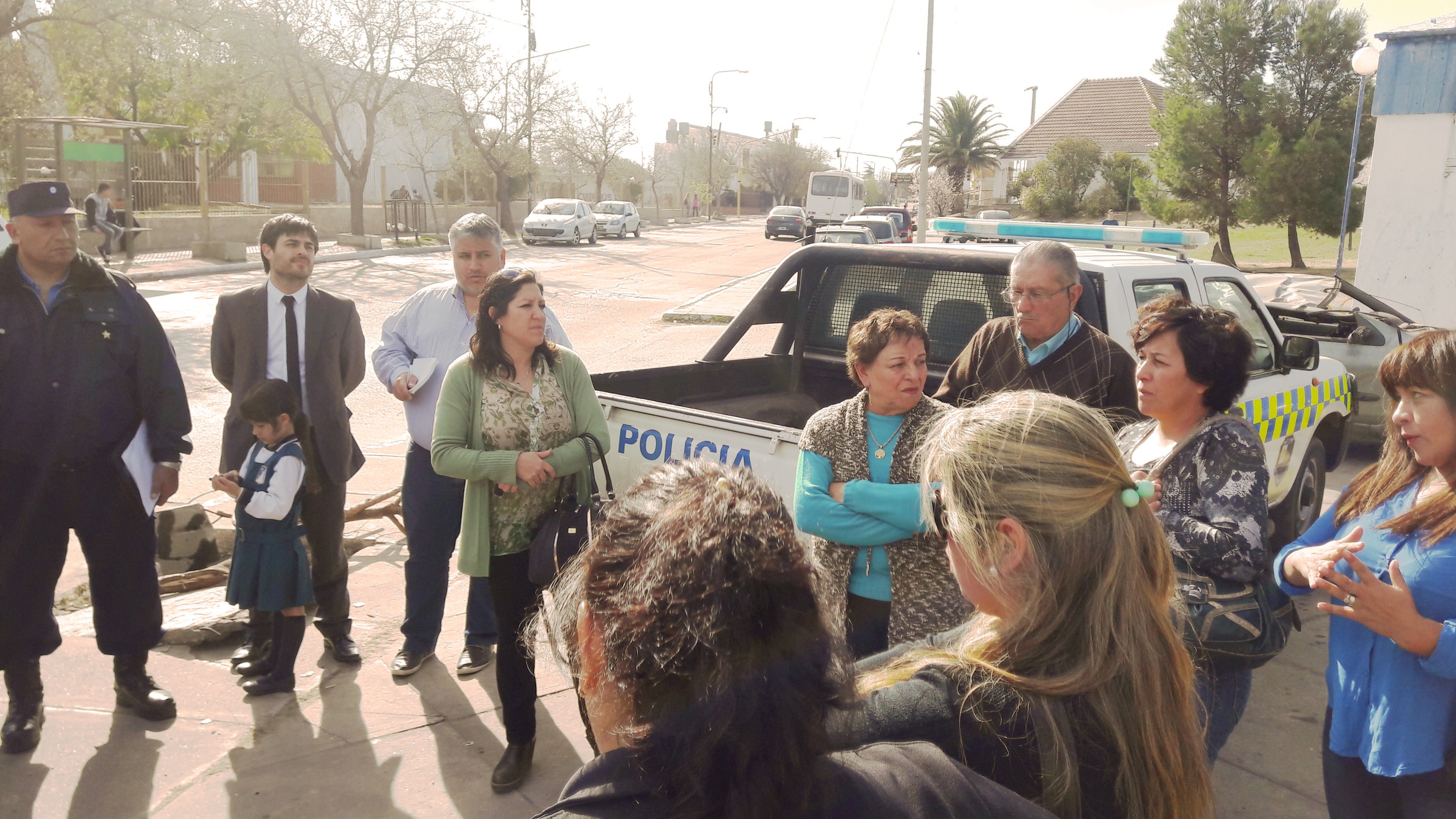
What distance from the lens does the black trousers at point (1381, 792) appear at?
2.25 metres

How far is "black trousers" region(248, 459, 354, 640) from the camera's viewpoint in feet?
14.6

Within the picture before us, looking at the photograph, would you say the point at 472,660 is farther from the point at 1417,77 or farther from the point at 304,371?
the point at 1417,77

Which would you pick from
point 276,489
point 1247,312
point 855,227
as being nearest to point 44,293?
point 276,489

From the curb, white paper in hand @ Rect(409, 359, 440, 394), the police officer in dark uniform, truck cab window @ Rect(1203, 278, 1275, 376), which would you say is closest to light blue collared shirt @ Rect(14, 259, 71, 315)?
the police officer in dark uniform

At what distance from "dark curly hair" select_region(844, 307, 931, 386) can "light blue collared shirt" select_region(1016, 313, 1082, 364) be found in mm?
774

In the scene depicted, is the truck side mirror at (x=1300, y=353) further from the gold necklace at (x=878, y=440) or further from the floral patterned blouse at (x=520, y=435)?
the floral patterned blouse at (x=520, y=435)

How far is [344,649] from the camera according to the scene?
451 centimetres

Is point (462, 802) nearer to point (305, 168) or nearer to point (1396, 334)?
point (1396, 334)

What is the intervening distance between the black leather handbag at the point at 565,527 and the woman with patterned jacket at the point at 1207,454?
1.59 metres

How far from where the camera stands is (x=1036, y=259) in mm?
3873

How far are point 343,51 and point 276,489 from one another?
104ft

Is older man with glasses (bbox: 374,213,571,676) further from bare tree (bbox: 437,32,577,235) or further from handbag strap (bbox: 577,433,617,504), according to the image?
bare tree (bbox: 437,32,577,235)

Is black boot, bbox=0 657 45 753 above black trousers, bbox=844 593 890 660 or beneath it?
beneath

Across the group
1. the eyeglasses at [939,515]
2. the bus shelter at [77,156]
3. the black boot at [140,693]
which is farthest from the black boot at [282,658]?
the bus shelter at [77,156]
